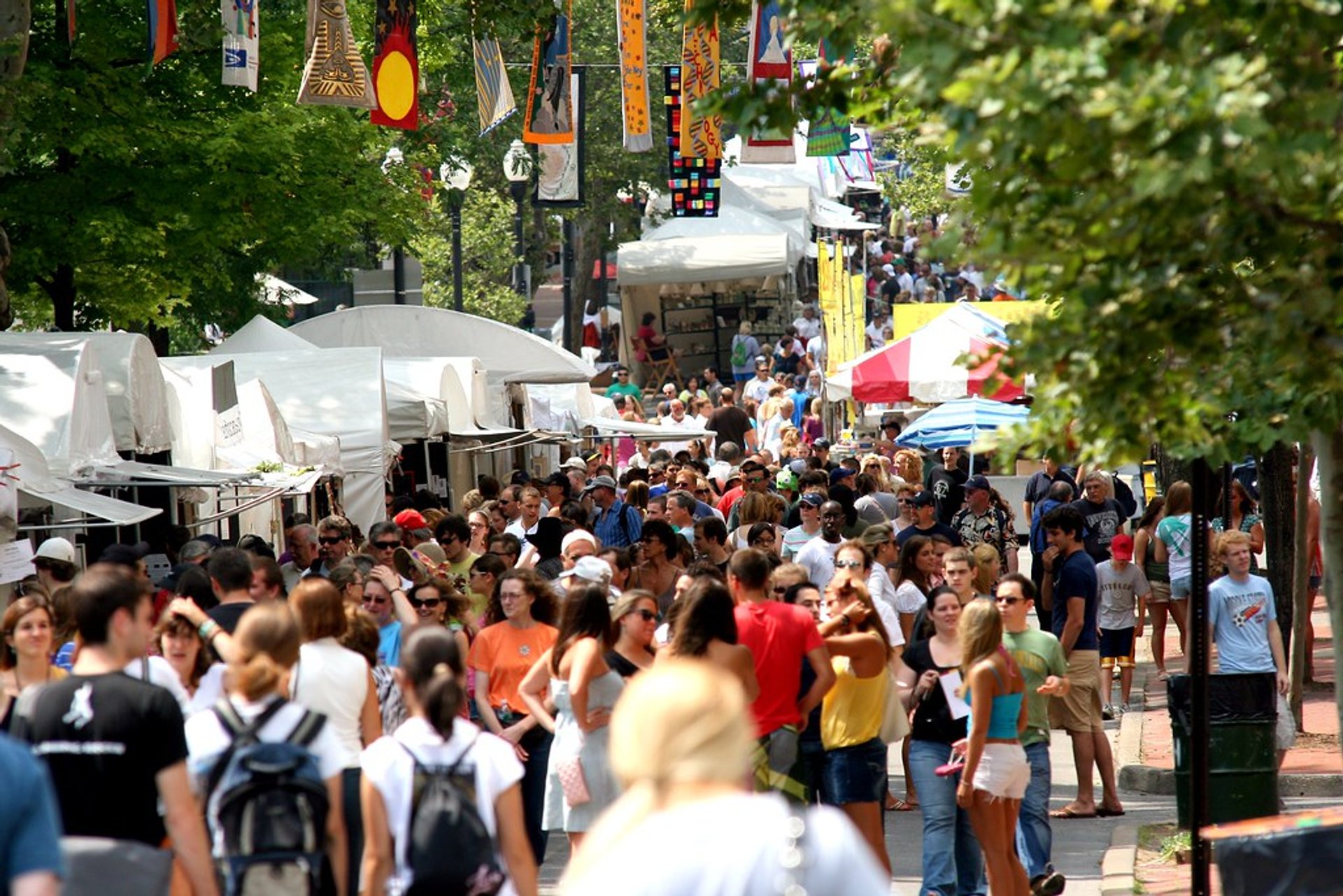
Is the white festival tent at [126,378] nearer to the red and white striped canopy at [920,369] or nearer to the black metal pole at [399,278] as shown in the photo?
the red and white striped canopy at [920,369]

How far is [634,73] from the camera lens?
22.3 meters

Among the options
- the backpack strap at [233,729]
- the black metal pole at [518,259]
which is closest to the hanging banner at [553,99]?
the backpack strap at [233,729]

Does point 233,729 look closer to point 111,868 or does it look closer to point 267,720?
point 267,720

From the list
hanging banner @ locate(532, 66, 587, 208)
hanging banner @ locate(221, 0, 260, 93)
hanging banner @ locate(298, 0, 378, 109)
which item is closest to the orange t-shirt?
hanging banner @ locate(298, 0, 378, 109)

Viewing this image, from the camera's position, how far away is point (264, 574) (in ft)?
30.8

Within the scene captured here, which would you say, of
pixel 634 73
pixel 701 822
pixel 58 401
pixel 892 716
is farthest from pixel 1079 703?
pixel 634 73

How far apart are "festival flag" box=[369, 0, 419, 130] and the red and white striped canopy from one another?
22.2 ft

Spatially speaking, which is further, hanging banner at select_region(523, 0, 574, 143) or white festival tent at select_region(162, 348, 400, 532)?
hanging banner at select_region(523, 0, 574, 143)

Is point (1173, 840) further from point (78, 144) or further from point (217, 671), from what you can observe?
point (78, 144)

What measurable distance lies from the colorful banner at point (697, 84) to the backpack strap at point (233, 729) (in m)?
14.6

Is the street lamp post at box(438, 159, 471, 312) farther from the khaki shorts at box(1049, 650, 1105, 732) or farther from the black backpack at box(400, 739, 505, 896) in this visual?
the black backpack at box(400, 739, 505, 896)

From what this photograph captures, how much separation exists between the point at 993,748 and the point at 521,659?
2363 millimetres

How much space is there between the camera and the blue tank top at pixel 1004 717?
9297 millimetres

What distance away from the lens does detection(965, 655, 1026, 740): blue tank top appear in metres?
9.30
